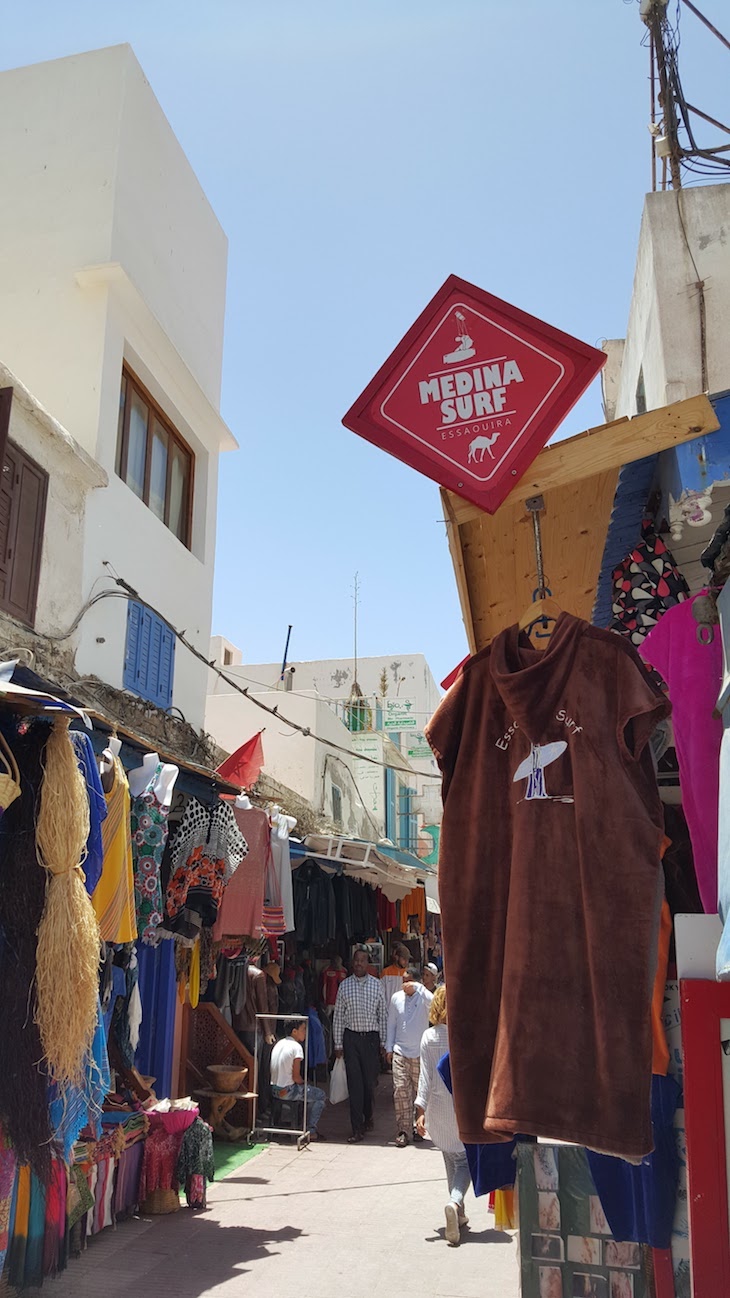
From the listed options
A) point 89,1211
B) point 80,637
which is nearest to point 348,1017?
point 89,1211

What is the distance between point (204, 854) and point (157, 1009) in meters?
1.88

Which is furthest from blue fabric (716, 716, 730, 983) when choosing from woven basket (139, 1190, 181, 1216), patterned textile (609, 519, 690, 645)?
woven basket (139, 1190, 181, 1216)

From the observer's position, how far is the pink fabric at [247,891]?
319 inches

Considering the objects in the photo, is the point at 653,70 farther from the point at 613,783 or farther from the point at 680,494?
the point at 613,783

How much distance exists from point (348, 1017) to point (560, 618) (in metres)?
9.36

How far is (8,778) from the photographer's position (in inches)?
154

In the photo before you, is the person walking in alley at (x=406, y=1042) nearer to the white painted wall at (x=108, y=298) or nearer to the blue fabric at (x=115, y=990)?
the blue fabric at (x=115, y=990)

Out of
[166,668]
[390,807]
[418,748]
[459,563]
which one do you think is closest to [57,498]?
[166,668]

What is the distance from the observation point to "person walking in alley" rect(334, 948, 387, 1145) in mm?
10648

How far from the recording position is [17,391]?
24.5 feet

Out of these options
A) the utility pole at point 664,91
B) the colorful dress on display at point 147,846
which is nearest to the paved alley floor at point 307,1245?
the colorful dress on display at point 147,846

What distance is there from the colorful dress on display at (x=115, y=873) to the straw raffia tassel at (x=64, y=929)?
106 centimetres

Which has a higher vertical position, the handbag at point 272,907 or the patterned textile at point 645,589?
the patterned textile at point 645,589

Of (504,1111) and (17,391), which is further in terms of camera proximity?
(17,391)
